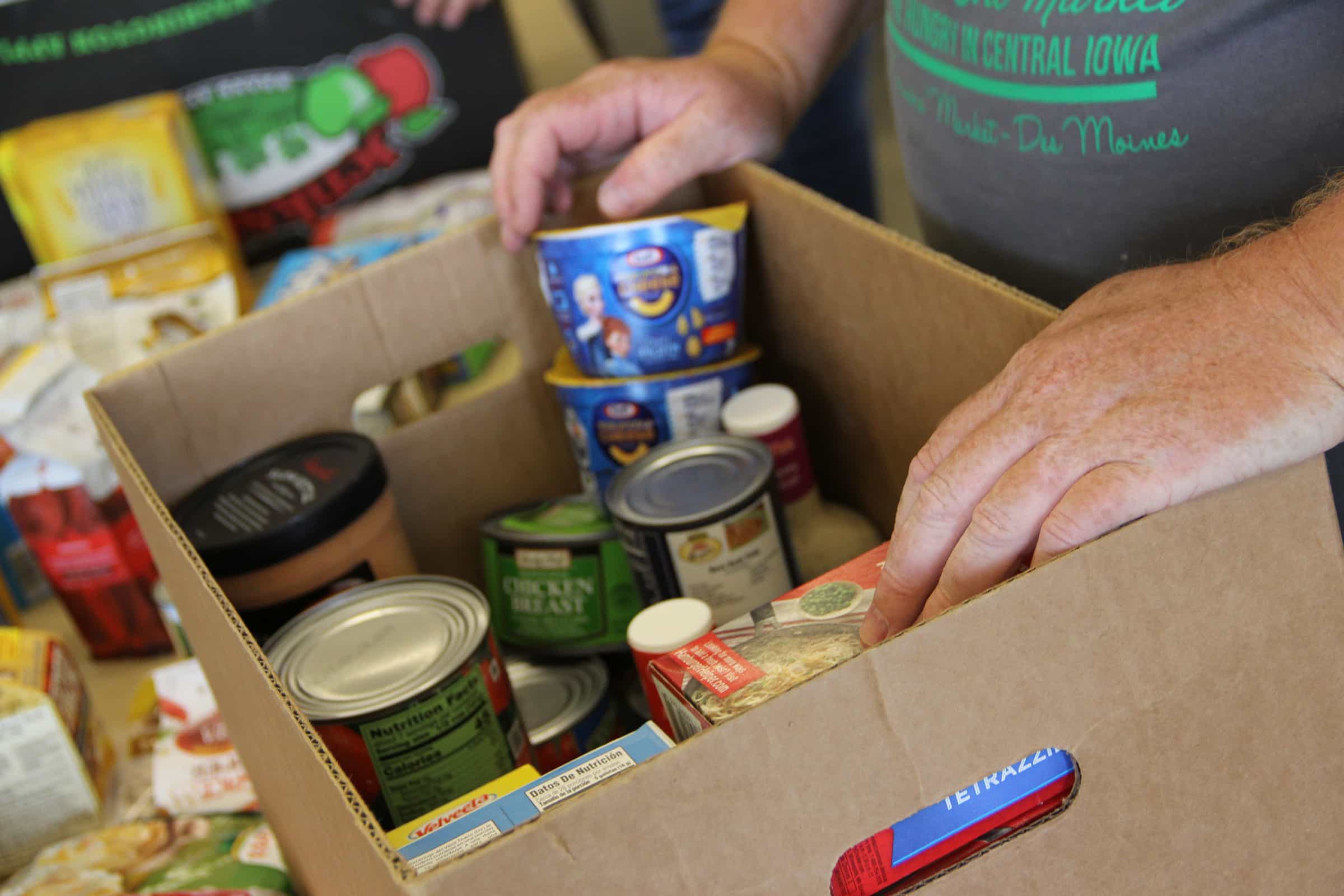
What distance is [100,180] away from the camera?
5.46 ft

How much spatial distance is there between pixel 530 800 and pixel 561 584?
1.62 feet

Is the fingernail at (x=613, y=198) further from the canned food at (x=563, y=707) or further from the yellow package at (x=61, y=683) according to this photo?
the yellow package at (x=61, y=683)

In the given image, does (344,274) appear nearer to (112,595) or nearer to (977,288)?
(112,595)

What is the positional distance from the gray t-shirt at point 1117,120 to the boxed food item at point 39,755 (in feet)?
2.97

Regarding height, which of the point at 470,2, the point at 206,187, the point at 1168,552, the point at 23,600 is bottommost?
the point at 23,600

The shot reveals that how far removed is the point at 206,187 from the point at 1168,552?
1.56 meters

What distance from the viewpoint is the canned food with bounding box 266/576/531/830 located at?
81 cm

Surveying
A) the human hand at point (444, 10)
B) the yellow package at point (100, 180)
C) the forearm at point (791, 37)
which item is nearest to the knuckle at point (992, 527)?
the forearm at point (791, 37)

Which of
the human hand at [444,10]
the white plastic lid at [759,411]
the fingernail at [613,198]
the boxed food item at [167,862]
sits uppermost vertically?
the human hand at [444,10]

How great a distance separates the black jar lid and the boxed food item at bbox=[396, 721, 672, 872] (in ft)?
1.37

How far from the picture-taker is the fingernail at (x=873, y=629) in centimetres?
70

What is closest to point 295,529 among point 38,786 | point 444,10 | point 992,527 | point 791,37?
point 38,786

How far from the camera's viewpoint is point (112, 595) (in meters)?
1.40

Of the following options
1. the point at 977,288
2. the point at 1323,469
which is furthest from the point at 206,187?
the point at 1323,469
